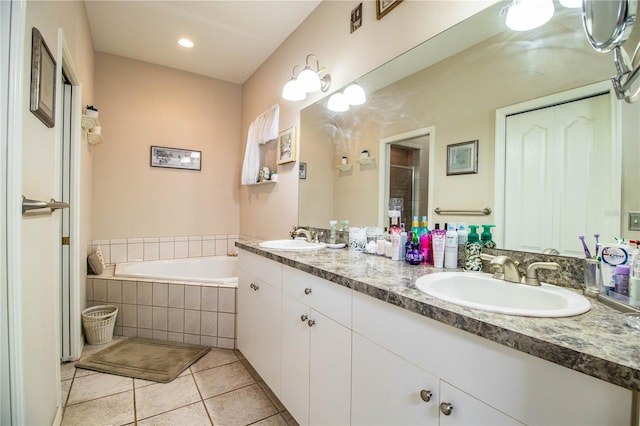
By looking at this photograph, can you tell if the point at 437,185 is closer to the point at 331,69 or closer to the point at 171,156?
the point at 331,69

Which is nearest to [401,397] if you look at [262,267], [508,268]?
[508,268]

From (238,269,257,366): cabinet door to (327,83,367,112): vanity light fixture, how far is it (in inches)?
50.0

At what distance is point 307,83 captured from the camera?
2018 millimetres

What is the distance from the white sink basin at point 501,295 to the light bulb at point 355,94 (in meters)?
1.21

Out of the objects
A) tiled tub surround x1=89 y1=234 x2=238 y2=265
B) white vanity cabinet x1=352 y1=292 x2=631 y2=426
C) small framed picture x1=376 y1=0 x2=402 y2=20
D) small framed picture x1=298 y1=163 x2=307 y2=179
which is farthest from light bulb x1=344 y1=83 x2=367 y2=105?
tiled tub surround x1=89 y1=234 x2=238 y2=265

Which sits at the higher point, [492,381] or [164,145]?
[164,145]

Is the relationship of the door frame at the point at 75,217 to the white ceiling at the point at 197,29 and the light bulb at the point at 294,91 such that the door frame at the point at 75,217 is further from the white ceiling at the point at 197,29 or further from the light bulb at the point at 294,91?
the light bulb at the point at 294,91

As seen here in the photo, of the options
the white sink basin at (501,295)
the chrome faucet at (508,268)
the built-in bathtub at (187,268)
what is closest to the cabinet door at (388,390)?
the white sink basin at (501,295)

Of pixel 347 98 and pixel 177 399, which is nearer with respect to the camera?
pixel 177 399

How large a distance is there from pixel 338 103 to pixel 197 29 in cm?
148

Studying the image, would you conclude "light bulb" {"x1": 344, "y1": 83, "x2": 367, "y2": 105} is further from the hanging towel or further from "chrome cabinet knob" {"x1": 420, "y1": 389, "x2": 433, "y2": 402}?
"chrome cabinet knob" {"x1": 420, "y1": 389, "x2": 433, "y2": 402}

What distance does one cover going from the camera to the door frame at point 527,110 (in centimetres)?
86

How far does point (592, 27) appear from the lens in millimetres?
768

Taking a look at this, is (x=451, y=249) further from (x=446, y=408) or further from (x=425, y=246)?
(x=446, y=408)
